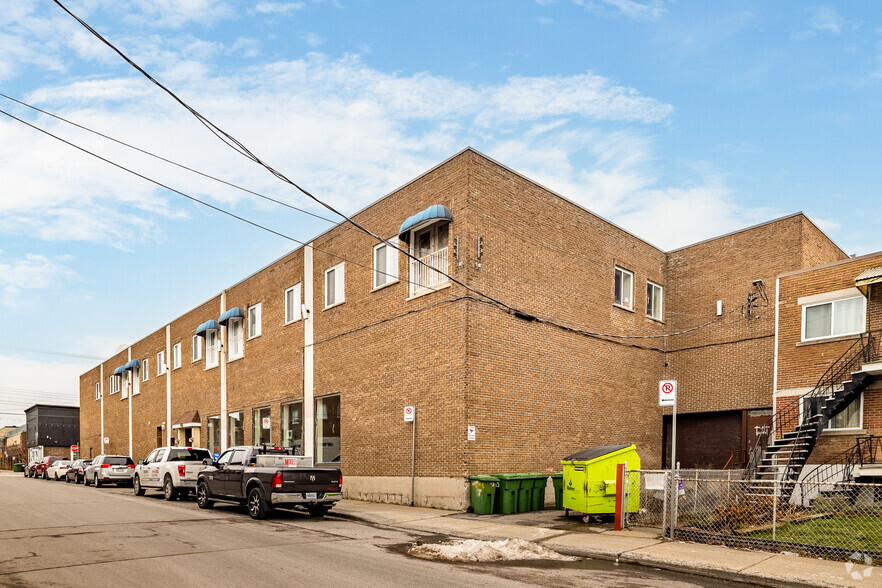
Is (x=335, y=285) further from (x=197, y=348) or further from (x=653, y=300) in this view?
(x=197, y=348)

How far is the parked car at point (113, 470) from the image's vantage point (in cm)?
2973

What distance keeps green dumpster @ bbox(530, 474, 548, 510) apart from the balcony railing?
17.9 ft

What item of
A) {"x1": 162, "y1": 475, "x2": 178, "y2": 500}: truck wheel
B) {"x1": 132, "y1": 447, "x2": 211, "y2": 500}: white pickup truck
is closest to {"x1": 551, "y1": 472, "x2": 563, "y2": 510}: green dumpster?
{"x1": 132, "y1": 447, "x2": 211, "y2": 500}: white pickup truck

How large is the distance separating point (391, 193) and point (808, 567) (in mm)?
14914

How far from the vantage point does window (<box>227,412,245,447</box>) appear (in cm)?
2945

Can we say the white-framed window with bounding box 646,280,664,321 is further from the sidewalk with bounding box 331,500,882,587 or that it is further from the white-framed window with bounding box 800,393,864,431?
the sidewalk with bounding box 331,500,882,587

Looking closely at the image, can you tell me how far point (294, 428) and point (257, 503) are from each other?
32.0ft

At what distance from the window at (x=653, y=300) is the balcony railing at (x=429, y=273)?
9.12 m

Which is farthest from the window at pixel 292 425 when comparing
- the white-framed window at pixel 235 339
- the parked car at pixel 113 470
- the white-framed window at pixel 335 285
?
the parked car at pixel 113 470

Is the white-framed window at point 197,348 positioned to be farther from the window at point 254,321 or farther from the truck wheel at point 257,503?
the truck wheel at point 257,503

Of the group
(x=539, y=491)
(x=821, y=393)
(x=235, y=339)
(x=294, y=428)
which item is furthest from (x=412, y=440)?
(x=235, y=339)

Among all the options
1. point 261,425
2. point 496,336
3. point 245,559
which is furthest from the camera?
point 261,425

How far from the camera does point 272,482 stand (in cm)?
1503

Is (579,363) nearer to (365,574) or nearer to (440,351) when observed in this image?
(440,351)
